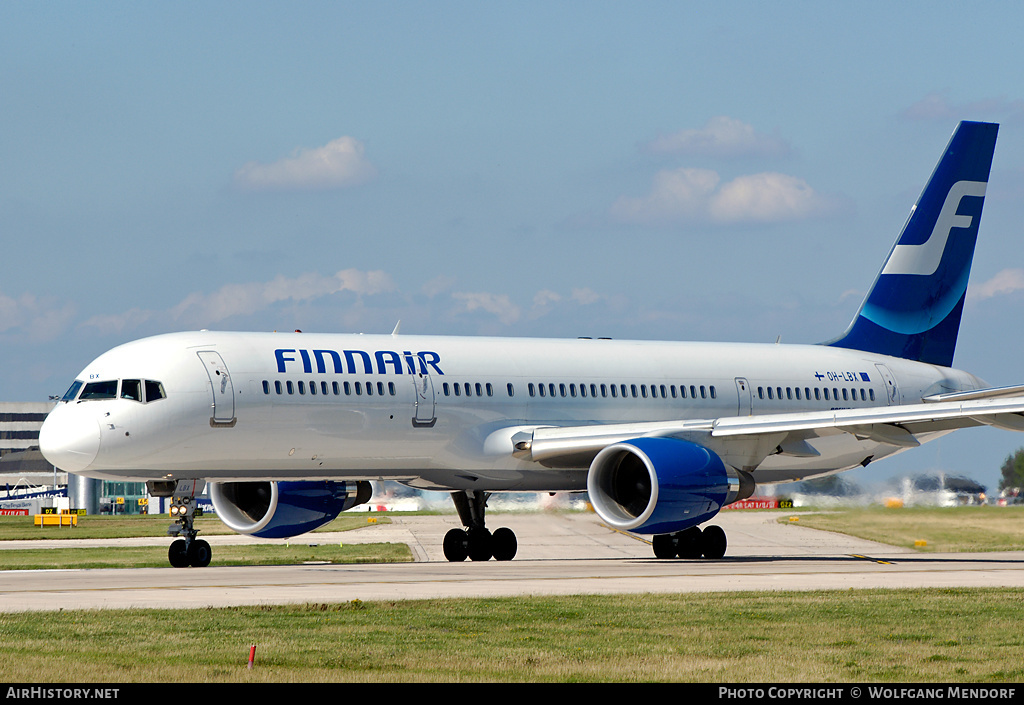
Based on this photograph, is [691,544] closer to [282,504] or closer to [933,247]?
[282,504]

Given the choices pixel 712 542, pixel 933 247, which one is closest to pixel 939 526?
pixel 933 247

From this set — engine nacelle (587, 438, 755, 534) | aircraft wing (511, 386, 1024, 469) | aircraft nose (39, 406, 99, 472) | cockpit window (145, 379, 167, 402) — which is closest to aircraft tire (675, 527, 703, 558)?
aircraft wing (511, 386, 1024, 469)

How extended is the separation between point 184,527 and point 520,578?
698 centimetres

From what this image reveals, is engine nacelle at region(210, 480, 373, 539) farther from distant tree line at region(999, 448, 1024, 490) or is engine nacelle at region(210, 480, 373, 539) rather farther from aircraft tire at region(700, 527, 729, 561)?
distant tree line at region(999, 448, 1024, 490)

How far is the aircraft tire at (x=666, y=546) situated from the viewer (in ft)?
99.5

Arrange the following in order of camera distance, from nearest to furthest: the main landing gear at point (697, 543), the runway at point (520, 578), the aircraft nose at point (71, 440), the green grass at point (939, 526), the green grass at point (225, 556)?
the runway at point (520, 578) → the aircraft nose at point (71, 440) → the green grass at point (225, 556) → the main landing gear at point (697, 543) → the green grass at point (939, 526)

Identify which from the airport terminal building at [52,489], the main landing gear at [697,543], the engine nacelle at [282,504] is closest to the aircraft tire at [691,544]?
the main landing gear at [697,543]

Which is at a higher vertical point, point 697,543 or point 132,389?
point 132,389

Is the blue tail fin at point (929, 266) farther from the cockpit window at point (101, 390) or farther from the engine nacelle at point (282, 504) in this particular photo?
the cockpit window at point (101, 390)

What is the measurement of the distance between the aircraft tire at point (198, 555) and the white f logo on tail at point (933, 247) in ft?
61.3

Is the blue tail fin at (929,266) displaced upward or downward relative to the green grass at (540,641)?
upward

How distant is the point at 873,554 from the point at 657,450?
791cm

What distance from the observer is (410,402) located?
28219 mm

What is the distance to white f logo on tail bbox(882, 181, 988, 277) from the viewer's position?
36.5 m
